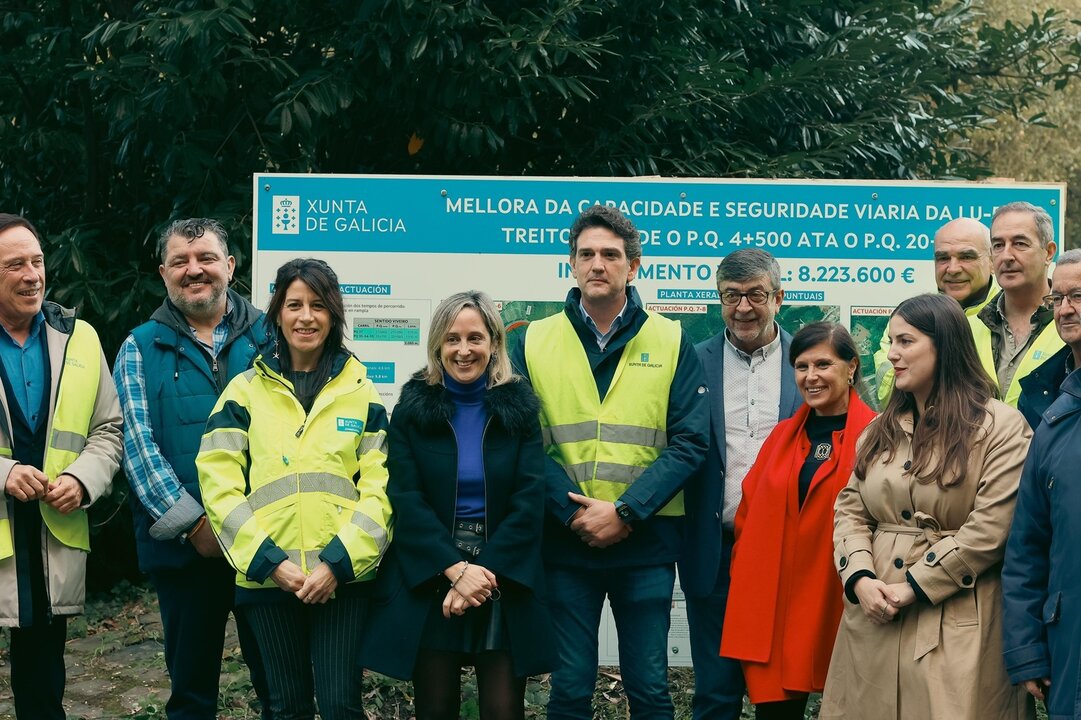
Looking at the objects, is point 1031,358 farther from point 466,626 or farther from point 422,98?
point 422,98

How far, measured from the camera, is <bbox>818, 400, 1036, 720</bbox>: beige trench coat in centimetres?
357

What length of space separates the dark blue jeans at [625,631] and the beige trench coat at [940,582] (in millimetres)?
793

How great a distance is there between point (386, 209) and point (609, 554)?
2.21 m

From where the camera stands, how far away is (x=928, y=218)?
5781 millimetres

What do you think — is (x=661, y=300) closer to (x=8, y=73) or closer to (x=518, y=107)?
(x=518, y=107)

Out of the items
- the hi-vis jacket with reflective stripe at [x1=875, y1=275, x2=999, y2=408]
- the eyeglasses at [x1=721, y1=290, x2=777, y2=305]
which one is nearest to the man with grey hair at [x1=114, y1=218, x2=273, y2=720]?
the eyeglasses at [x1=721, y1=290, x2=777, y2=305]

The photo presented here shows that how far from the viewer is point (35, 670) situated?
441 centimetres

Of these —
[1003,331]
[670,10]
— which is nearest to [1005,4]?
[670,10]

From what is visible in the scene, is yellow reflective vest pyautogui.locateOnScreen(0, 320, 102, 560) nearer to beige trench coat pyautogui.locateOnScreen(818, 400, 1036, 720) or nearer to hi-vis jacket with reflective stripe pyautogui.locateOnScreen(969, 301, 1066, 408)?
beige trench coat pyautogui.locateOnScreen(818, 400, 1036, 720)

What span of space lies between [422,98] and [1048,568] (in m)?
4.98

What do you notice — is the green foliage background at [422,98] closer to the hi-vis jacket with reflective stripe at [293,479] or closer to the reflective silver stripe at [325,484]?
the hi-vis jacket with reflective stripe at [293,479]

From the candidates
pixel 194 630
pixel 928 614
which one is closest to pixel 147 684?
pixel 194 630

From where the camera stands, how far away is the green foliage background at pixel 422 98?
6988 millimetres

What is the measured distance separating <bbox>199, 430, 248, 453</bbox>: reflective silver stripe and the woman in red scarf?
1821 mm
